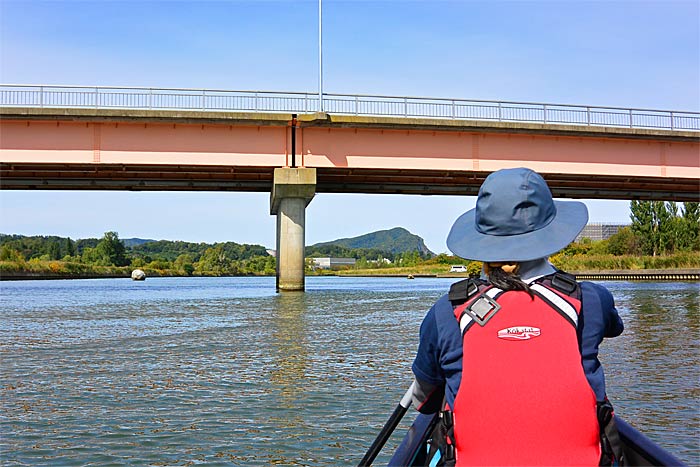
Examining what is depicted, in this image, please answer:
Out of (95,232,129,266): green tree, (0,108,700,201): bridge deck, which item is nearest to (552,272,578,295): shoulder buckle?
(0,108,700,201): bridge deck

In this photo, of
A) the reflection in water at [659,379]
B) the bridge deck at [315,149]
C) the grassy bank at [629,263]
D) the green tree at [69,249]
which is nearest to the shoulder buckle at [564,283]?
the reflection in water at [659,379]

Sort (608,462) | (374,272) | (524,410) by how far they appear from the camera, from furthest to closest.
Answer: (374,272) → (608,462) → (524,410)

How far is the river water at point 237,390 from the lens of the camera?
627 cm

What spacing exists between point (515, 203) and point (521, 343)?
59cm

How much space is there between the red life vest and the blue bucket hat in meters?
0.20

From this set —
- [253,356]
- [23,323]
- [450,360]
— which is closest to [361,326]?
[253,356]

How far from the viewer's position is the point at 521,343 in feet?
8.57

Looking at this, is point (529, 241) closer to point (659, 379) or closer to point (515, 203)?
point (515, 203)

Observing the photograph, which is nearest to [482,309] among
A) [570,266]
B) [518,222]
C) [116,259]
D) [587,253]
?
[518,222]

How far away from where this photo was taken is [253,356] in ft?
39.1

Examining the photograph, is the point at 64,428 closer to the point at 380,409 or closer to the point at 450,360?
the point at 380,409

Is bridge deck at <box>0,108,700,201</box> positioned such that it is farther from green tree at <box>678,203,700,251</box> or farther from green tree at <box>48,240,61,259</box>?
green tree at <box>48,240,61,259</box>

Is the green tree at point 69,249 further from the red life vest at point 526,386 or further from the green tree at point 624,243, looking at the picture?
the red life vest at point 526,386

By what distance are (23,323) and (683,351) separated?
1554cm
